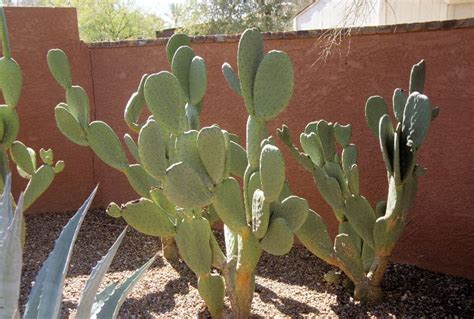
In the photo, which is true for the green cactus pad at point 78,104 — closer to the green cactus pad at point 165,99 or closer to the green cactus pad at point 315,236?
the green cactus pad at point 165,99

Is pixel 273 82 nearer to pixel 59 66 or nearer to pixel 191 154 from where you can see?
pixel 191 154

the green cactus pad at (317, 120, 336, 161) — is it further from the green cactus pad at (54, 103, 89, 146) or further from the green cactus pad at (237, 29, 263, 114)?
the green cactus pad at (54, 103, 89, 146)

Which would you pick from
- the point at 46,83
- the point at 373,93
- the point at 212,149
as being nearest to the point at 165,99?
the point at 212,149

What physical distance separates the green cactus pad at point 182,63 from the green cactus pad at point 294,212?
3.82 feet

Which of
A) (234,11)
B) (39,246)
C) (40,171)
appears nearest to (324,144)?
(40,171)

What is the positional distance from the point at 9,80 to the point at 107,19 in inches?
445

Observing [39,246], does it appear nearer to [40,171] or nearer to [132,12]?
[40,171]

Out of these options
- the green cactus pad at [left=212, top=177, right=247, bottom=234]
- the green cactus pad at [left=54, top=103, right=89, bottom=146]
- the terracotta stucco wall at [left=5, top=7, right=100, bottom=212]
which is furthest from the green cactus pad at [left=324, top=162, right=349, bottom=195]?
the terracotta stucco wall at [left=5, top=7, right=100, bottom=212]

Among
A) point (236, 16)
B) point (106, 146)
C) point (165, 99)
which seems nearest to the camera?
point (165, 99)

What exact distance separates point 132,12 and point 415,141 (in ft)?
45.5

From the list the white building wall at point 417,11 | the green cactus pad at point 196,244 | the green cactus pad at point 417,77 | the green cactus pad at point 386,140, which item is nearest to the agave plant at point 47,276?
the green cactus pad at point 196,244

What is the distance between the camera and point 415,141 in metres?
3.20

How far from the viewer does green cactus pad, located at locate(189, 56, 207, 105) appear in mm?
3420

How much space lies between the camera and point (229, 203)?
2902 millimetres
